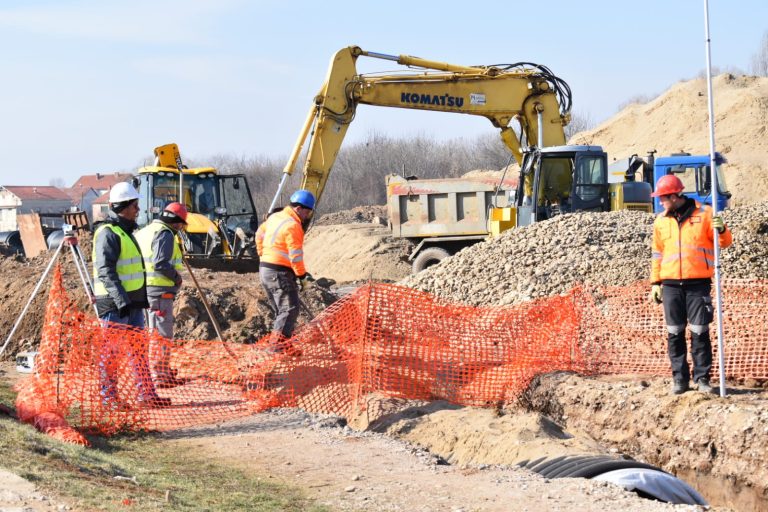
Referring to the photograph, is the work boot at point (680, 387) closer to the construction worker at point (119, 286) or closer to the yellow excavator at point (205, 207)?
the construction worker at point (119, 286)

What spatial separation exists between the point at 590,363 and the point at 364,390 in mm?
2666

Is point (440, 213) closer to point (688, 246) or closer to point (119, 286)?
point (688, 246)

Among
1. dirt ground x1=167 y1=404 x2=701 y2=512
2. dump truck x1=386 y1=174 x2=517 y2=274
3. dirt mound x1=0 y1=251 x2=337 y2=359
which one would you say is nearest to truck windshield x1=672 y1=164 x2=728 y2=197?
dump truck x1=386 y1=174 x2=517 y2=274

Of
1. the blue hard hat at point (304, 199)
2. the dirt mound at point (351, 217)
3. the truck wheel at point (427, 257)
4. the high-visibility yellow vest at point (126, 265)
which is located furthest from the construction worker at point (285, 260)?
the dirt mound at point (351, 217)

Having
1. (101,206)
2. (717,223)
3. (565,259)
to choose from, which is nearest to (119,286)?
(717,223)

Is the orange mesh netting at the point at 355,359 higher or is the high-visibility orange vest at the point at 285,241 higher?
the high-visibility orange vest at the point at 285,241

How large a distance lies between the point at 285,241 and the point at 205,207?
10159 mm

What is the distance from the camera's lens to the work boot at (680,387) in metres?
8.17

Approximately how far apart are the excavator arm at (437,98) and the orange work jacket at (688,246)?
9.75 metres

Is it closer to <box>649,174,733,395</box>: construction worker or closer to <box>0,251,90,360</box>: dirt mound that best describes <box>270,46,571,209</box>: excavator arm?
<box>0,251,90,360</box>: dirt mound

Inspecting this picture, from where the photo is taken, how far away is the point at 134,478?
6.07 metres

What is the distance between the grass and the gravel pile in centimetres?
734

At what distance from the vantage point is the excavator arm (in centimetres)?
1800

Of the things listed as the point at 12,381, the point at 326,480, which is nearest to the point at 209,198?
the point at 12,381
